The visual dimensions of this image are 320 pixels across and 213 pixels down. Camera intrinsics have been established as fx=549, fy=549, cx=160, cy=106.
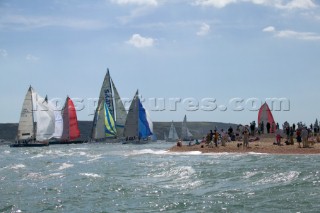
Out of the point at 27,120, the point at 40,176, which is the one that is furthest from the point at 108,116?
the point at 40,176

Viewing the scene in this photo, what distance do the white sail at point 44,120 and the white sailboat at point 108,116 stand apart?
9.04 m

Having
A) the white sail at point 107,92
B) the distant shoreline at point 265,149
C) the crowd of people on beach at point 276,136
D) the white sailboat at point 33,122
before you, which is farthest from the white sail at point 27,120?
the distant shoreline at point 265,149

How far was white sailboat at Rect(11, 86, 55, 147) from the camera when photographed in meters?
103

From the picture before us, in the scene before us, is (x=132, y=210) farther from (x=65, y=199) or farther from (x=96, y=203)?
(x=65, y=199)

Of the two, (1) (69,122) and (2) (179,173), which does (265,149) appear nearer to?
(2) (179,173)

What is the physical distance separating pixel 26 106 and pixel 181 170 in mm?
78208

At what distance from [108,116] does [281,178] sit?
90439 mm

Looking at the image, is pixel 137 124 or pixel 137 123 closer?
pixel 137 123

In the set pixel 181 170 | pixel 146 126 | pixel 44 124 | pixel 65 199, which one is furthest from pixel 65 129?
pixel 65 199

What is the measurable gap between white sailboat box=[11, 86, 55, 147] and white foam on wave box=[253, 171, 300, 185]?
8422 centimetres

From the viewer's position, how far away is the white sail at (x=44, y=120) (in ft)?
344

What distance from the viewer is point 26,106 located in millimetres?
102500

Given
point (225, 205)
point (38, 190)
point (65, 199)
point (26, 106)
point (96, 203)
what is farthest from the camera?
point (26, 106)

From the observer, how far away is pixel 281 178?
22.4m
